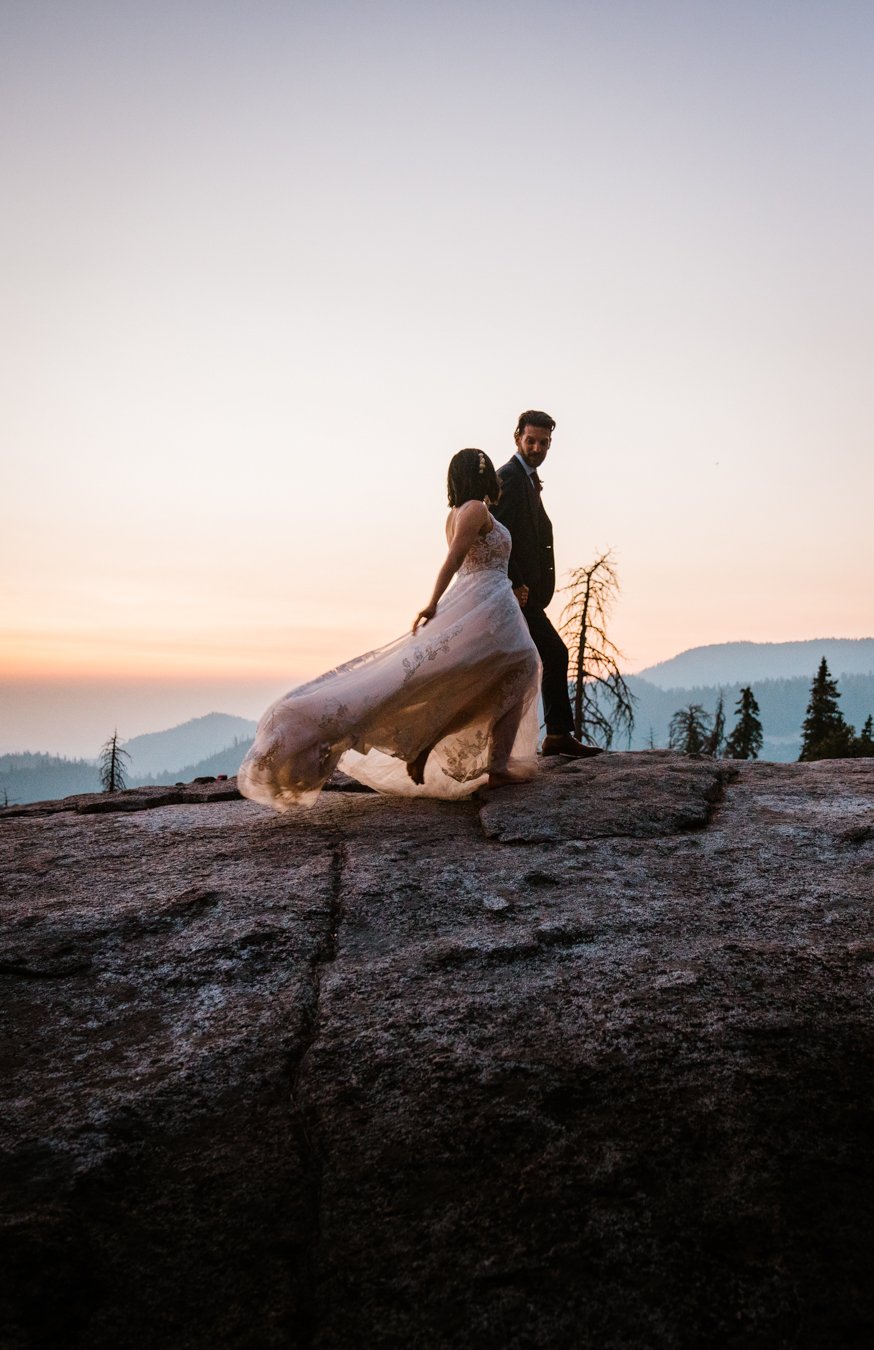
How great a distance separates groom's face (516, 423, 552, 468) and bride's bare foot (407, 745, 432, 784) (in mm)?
3231

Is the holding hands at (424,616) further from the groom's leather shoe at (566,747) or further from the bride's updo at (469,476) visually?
the groom's leather shoe at (566,747)

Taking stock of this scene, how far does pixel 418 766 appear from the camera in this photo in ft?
19.9

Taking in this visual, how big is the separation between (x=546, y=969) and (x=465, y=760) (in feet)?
10.1

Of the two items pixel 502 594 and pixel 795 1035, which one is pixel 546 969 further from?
pixel 502 594

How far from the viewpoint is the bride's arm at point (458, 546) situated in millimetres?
5980

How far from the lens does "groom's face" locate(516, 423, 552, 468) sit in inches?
293

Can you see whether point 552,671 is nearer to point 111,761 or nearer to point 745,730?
point 111,761

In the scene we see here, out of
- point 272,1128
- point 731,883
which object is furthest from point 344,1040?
point 731,883

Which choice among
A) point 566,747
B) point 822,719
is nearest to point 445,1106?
point 566,747

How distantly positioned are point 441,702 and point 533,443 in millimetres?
3035

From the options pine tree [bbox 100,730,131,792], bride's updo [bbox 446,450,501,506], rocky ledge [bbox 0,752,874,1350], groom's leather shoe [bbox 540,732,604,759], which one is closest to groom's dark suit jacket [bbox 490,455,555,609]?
bride's updo [bbox 446,450,501,506]

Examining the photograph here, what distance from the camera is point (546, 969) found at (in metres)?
3.24

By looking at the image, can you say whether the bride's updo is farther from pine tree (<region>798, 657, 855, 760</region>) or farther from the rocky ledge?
pine tree (<region>798, 657, 855, 760</region>)

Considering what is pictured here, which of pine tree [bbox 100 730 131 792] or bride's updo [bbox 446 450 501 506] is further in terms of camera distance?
pine tree [bbox 100 730 131 792]
